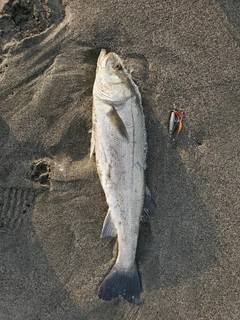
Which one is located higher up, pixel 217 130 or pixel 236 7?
pixel 236 7

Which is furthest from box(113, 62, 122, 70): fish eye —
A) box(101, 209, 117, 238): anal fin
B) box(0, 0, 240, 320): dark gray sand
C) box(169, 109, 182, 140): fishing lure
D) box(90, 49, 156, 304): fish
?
box(101, 209, 117, 238): anal fin

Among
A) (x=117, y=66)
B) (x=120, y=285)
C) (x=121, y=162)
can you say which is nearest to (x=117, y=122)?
(x=121, y=162)

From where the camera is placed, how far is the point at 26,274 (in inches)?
149

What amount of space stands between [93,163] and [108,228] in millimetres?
740

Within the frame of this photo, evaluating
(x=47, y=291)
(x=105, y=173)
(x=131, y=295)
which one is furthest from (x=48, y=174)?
(x=131, y=295)

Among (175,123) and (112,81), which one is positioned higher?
(112,81)

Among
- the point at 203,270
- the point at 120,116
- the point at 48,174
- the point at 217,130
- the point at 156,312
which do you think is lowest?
the point at 156,312

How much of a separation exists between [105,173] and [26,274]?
1429mm

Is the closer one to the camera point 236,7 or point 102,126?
point 102,126

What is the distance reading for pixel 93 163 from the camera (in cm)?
387

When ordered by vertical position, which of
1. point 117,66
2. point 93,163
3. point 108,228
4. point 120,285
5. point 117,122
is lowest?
point 120,285

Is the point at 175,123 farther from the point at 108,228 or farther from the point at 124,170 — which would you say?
the point at 108,228

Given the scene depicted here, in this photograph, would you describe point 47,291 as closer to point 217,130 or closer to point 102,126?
point 102,126

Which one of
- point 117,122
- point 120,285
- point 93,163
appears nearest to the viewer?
point 117,122
